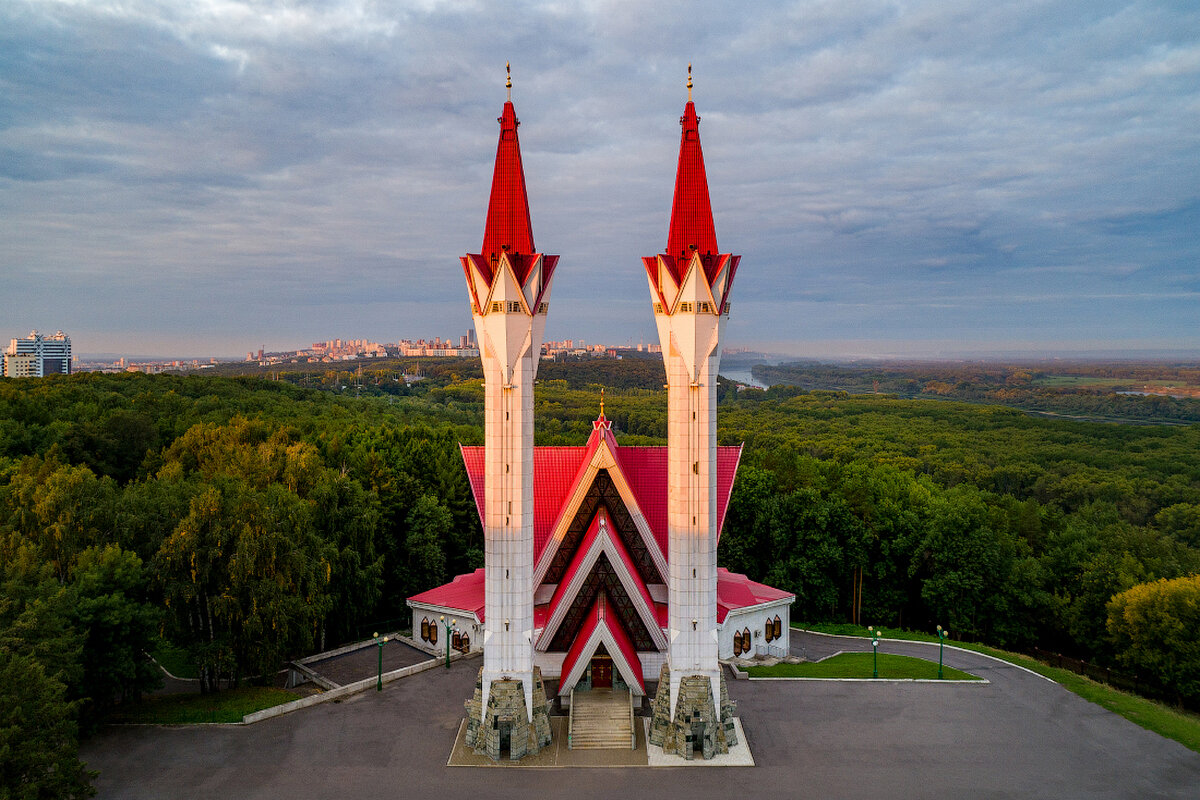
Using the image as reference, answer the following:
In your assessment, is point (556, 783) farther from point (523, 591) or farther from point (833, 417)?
point (833, 417)

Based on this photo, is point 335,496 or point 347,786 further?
point 335,496

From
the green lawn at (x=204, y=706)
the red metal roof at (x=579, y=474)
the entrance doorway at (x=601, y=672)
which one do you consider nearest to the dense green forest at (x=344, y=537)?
the green lawn at (x=204, y=706)

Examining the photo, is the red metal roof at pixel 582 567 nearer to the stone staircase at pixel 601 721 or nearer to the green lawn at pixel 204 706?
the stone staircase at pixel 601 721

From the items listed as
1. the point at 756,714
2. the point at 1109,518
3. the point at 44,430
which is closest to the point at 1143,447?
the point at 1109,518

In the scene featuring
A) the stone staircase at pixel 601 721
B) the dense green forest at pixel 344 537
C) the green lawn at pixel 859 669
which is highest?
the dense green forest at pixel 344 537

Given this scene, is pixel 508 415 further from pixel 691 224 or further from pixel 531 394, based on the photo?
pixel 691 224

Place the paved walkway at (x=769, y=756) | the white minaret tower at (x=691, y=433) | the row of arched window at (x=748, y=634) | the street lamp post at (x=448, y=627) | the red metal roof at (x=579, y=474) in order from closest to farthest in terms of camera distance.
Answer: the paved walkway at (x=769, y=756) → the white minaret tower at (x=691, y=433) → the red metal roof at (x=579, y=474) → the street lamp post at (x=448, y=627) → the row of arched window at (x=748, y=634)

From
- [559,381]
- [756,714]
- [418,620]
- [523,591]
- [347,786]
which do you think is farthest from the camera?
[559,381]

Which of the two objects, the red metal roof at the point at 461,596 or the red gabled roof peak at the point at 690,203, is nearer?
the red gabled roof peak at the point at 690,203

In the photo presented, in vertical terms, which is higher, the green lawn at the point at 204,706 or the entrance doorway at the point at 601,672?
the entrance doorway at the point at 601,672
